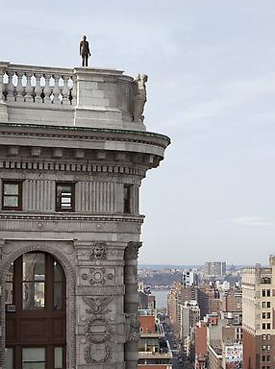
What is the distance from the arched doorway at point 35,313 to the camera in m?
17.3

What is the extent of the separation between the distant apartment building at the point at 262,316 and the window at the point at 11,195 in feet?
468

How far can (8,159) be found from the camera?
56.0ft

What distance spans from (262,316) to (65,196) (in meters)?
149

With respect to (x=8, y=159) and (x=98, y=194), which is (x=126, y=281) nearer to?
(x=98, y=194)

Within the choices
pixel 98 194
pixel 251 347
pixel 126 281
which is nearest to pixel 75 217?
pixel 98 194

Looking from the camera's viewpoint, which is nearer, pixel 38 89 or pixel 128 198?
pixel 38 89

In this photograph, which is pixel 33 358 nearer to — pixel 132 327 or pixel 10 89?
pixel 132 327

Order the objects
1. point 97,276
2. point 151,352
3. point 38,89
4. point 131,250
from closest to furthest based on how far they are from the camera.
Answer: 1. point 97,276
2. point 38,89
3. point 131,250
4. point 151,352

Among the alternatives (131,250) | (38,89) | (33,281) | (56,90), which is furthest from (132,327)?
(38,89)

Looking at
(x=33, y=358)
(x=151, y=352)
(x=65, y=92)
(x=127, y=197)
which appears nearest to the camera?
(x=33, y=358)

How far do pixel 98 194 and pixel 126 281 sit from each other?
1.90m

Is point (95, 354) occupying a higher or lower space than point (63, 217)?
lower

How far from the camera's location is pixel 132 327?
17906mm

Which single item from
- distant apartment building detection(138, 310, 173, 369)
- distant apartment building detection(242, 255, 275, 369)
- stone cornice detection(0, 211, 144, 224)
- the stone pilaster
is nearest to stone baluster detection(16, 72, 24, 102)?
stone cornice detection(0, 211, 144, 224)
